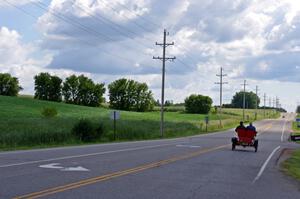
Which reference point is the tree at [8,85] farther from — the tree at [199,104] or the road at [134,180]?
the road at [134,180]

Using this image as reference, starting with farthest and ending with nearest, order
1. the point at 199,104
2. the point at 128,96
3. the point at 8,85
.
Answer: the point at 199,104
the point at 128,96
the point at 8,85

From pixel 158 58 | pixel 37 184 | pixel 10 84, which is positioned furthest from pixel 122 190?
pixel 10 84

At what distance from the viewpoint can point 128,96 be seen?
537ft

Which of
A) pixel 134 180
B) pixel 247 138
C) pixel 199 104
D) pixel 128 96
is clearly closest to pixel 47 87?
pixel 128 96

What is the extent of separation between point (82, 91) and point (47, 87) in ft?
32.9

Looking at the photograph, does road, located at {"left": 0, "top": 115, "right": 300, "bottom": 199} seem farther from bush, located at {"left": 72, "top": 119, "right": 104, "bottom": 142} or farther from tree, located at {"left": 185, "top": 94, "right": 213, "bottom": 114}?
tree, located at {"left": 185, "top": 94, "right": 213, "bottom": 114}

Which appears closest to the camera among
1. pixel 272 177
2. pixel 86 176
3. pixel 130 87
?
pixel 86 176

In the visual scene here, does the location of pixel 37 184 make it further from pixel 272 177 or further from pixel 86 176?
pixel 272 177

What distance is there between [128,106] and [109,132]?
118 metres

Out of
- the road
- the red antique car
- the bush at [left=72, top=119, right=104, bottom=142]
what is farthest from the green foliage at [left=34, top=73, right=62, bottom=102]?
the road

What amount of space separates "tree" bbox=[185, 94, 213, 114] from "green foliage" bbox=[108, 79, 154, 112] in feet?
49.4

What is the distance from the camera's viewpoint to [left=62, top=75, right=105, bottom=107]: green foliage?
154 meters

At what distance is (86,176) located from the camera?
1388 cm

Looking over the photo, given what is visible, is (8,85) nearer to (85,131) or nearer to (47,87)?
(47,87)
